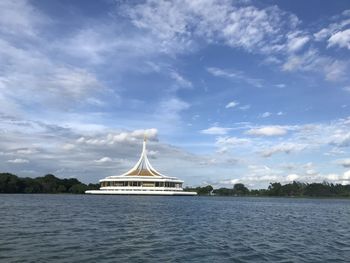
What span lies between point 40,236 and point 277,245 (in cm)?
1439

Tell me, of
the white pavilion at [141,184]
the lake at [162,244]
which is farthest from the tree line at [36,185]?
the lake at [162,244]

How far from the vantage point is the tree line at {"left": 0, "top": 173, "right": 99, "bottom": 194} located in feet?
541

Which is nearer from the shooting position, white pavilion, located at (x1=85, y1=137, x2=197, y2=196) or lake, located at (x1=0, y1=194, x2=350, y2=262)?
lake, located at (x1=0, y1=194, x2=350, y2=262)

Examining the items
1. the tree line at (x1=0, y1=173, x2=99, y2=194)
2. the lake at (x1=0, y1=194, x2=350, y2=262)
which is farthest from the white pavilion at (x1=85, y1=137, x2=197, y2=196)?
the lake at (x1=0, y1=194, x2=350, y2=262)

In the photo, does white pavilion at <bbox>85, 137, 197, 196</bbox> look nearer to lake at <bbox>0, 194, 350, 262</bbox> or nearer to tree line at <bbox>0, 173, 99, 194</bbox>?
tree line at <bbox>0, 173, 99, 194</bbox>

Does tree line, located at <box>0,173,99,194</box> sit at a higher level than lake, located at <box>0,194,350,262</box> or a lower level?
higher

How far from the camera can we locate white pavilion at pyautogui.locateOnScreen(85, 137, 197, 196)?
17525 centimetres

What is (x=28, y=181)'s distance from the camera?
177250 millimetres

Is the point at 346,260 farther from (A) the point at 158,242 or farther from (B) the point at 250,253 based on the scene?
(A) the point at 158,242

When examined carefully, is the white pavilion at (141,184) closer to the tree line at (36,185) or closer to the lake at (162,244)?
the tree line at (36,185)

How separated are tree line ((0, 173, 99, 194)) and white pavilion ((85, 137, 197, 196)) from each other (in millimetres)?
13233

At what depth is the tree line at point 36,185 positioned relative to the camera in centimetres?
16488

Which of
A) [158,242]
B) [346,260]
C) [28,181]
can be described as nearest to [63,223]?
[158,242]

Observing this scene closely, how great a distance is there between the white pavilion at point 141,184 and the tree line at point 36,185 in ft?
43.4
